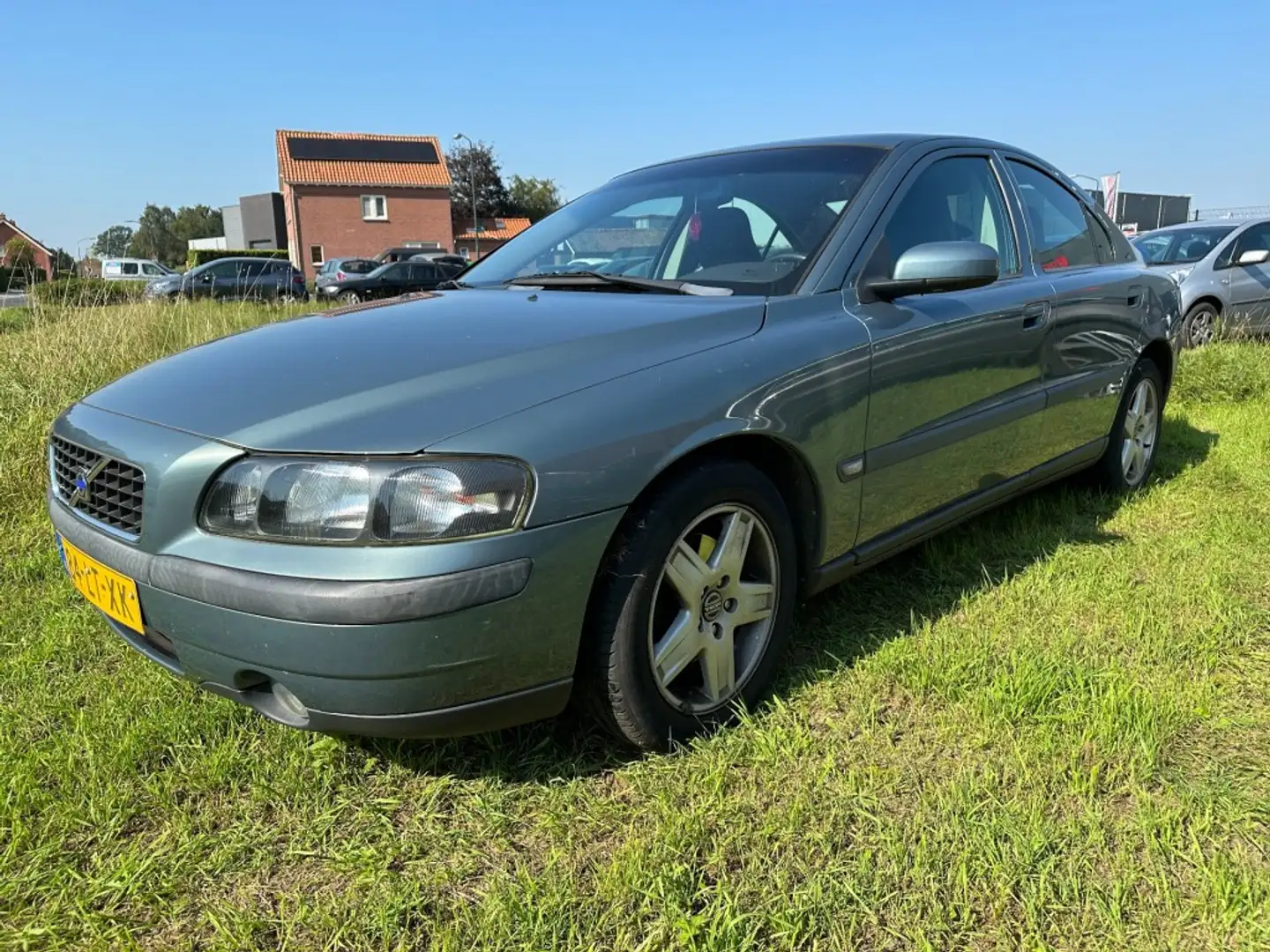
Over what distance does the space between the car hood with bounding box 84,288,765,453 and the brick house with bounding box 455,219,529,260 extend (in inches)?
1754

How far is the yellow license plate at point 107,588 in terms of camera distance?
1905 mm

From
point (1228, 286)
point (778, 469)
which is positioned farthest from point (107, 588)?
point (1228, 286)

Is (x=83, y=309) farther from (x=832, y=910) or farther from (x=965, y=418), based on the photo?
(x=832, y=910)

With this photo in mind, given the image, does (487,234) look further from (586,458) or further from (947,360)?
(586,458)

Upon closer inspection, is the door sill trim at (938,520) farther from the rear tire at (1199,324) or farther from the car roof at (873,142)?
the rear tire at (1199,324)

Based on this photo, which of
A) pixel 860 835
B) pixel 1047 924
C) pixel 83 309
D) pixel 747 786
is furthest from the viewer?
pixel 83 309

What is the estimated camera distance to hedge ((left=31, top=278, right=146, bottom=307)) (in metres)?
6.52

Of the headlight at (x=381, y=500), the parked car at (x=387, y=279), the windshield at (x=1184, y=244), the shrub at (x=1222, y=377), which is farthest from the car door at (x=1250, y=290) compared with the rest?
the parked car at (x=387, y=279)

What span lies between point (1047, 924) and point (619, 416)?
124 cm

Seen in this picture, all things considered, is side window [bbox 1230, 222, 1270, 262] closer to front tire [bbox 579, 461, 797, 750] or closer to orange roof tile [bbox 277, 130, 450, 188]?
front tire [bbox 579, 461, 797, 750]

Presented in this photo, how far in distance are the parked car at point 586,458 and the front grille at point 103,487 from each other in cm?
1

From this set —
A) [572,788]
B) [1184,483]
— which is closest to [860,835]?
[572,788]

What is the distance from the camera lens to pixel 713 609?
2.16 metres

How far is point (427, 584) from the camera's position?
1.64 m
